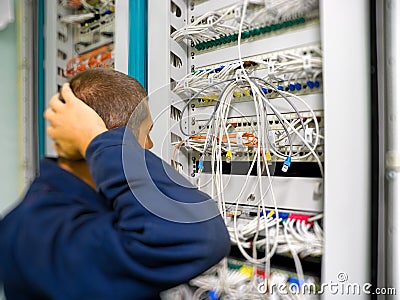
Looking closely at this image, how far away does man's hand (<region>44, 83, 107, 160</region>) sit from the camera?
0.60 meters

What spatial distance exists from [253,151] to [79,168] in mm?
393

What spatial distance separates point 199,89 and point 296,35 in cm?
26

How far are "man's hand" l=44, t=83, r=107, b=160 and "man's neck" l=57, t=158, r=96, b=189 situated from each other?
0.01 metres

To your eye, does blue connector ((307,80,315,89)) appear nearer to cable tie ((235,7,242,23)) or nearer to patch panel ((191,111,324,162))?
patch panel ((191,111,324,162))

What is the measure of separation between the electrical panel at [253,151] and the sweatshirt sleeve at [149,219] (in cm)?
15

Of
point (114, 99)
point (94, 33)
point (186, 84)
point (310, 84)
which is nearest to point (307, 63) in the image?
point (310, 84)

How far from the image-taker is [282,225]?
0.77 meters

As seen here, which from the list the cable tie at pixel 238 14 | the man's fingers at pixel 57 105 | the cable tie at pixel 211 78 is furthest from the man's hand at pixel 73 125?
the cable tie at pixel 238 14

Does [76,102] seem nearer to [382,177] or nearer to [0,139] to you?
[382,177]

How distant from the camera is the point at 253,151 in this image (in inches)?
30.0

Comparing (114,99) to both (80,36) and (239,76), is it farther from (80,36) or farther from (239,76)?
(80,36)

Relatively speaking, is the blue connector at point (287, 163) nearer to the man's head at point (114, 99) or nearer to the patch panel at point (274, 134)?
the patch panel at point (274, 134)

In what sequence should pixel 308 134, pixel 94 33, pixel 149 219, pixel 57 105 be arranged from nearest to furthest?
pixel 149 219, pixel 57 105, pixel 308 134, pixel 94 33

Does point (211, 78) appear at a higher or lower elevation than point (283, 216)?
higher
